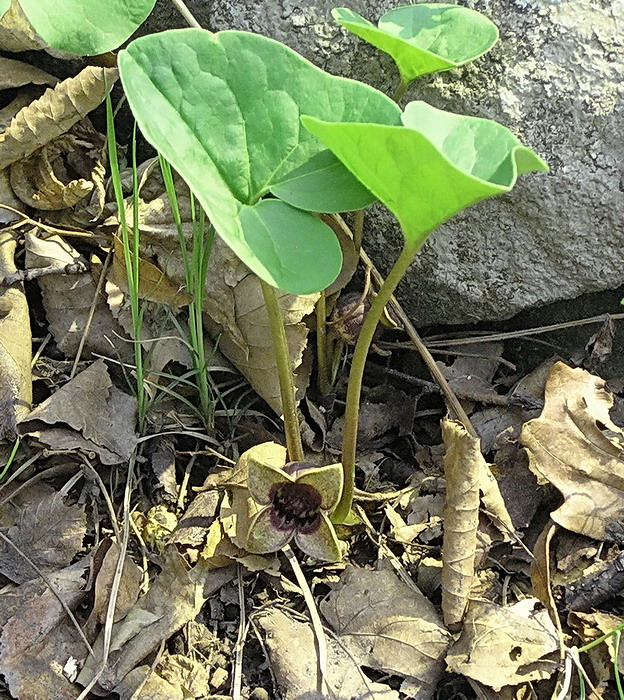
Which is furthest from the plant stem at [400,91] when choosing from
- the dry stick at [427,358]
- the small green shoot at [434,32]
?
the dry stick at [427,358]

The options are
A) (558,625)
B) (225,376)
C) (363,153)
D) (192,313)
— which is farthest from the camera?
(225,376)

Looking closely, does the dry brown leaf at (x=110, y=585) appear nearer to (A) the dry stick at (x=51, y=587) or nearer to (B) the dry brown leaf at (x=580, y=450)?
(A) the dry stick at (x=51, y=587)

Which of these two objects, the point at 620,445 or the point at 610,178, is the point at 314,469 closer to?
the point at 620,445

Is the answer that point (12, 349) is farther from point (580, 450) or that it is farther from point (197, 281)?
point (580, 450)

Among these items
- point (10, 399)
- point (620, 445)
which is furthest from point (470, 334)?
point (10, 399)

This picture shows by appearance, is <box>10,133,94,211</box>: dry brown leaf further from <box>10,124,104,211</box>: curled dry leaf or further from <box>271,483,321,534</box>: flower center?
<box>271,483,321,534</box>: flower center
